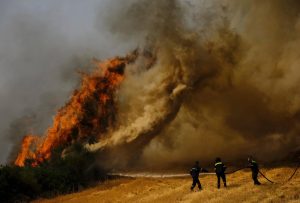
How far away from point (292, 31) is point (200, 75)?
26.1 feet

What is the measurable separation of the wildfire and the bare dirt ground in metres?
8.23

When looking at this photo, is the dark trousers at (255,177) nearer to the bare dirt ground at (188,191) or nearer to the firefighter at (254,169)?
the firefighter at (254,169)

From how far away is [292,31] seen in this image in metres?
34.0

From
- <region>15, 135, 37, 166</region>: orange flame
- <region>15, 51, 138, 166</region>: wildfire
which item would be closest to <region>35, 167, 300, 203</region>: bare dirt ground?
<region>15, 51, 138, 166</region>: wildfire

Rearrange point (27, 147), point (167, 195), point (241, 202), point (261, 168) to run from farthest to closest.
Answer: point (27, 147) < point (261, 168) < point (167, 195) < point (241, 202)

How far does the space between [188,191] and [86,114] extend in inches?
686

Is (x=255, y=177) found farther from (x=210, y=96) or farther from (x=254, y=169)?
(x=210, y=96)

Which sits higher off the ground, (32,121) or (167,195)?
(32,121)

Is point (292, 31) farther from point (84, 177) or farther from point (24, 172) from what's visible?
point (24, 172)

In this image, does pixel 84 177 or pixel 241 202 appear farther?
pixel 84 177

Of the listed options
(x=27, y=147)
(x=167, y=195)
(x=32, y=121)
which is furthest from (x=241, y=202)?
(x=32, y=121)

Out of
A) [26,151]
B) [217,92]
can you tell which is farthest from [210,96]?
[26,151]

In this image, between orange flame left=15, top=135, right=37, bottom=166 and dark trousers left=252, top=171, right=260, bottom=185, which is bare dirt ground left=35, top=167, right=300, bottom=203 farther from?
orange flame left=15, top=135, right=37, bottom=166

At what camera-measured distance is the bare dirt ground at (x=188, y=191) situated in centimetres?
2236
